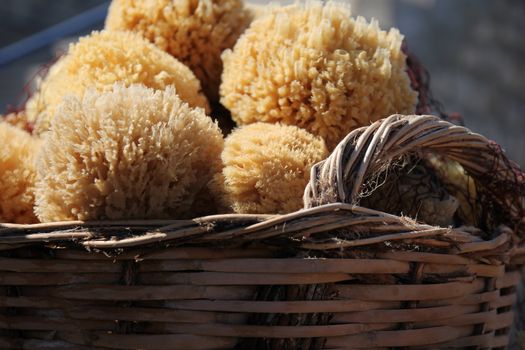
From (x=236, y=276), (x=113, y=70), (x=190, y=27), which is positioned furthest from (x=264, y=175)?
(x=190, y=27)

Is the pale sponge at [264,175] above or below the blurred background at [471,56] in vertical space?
below

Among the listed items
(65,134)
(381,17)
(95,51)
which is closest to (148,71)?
(95,51)

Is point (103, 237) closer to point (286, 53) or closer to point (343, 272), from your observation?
point (343, 272)

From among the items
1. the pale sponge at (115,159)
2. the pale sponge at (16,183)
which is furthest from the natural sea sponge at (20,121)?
the pale sponge at (115,159)

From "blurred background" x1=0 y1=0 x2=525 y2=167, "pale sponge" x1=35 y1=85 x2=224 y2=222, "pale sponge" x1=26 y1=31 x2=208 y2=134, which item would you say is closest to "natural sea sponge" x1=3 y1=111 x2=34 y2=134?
"pale sponge" x1=26 y1=31 x2=208 y2=134

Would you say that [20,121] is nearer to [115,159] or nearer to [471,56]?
[115,159]

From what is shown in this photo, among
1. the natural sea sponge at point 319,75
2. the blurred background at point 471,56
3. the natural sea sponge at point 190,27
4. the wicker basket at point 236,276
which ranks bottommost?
the wicker basket at point 236,276

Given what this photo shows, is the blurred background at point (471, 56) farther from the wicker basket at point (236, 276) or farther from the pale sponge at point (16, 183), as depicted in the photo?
the wicker basket at point (236, 276)
